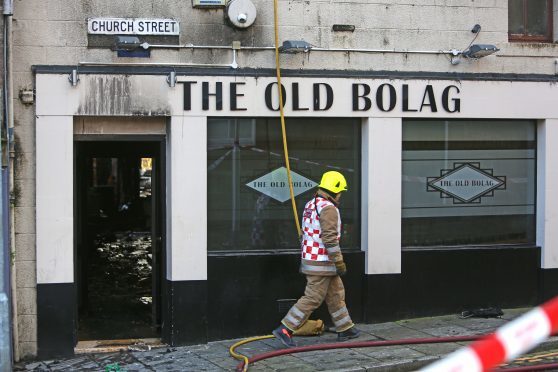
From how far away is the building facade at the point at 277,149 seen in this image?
8109 millimetres

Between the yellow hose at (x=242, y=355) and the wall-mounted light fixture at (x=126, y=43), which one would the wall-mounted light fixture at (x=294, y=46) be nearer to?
the wall-mounted light fixture at (x=126, y=43)

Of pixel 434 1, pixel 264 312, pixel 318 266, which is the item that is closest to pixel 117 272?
pixel 264 312

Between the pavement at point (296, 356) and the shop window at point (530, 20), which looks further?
the shop window at point (530, 20)

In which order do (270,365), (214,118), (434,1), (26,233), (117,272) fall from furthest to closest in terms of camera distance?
(117,272)
(434,1)
(214,118)
(26,233)
(270,365)

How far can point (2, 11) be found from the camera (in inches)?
309

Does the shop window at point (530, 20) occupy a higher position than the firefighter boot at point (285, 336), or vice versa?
the shop window at point (530, 20)

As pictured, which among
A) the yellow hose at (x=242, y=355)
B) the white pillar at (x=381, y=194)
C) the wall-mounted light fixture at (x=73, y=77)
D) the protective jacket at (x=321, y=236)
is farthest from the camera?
the white pillar at (x=381, y=194)

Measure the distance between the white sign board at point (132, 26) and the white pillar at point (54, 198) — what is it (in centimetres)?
106

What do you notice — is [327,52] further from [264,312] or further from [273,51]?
[264,312]

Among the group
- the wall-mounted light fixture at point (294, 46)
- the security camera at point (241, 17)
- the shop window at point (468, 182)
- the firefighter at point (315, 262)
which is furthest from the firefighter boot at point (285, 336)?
the security camera at point (241, 17)

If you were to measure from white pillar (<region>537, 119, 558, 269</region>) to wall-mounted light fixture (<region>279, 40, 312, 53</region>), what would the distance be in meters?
3.43

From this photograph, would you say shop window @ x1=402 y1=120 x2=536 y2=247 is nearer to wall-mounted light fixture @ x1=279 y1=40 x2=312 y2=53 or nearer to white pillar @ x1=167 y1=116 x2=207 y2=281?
wall-mounted light fixture @ x1=279 y1=40 x2=312 y2=53

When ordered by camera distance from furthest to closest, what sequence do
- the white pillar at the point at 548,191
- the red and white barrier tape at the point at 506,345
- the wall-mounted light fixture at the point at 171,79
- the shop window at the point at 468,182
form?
1. the white pillar at the point at 548,191
2. the shop window at the point at 468,182
3. the wall-mounted light fixture at the point at 171,79
4. the red and white barrier tape at the point at 506,345

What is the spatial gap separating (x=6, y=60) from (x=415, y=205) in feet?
17.0
